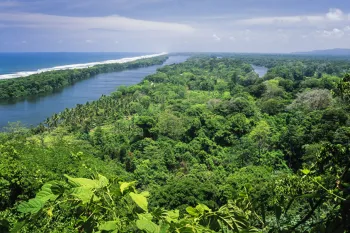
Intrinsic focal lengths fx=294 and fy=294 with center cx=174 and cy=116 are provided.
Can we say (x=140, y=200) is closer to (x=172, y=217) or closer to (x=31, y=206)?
(x=172, y=217)

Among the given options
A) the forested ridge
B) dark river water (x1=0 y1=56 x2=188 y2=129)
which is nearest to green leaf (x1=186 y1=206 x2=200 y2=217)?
the forested ridge

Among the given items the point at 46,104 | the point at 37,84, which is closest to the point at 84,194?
the point at 46,104

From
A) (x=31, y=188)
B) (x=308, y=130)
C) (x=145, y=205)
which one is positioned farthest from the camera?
(x=308, y=130)

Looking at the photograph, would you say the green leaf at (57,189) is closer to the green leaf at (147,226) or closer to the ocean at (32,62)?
the green leaf at (147,226)

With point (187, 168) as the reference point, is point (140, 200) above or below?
above

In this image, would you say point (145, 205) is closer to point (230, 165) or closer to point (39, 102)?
point (230, 165)

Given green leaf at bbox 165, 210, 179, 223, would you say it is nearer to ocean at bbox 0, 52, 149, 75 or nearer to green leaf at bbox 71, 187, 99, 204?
green leaf at bbox 71, 187, 99, 204

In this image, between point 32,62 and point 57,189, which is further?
point 32,62

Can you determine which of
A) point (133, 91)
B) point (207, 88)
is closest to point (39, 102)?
point (133, 91)
